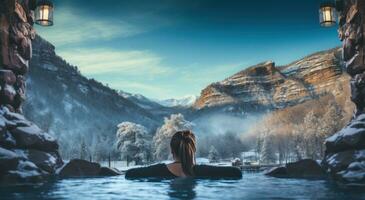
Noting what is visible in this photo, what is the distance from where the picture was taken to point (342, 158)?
15.2 metres

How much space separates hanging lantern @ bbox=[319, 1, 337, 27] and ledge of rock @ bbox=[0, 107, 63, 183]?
1373 centimetres

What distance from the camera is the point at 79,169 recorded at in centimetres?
2064

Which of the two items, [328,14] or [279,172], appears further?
[279,172]

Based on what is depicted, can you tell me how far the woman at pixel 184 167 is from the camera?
648 inches

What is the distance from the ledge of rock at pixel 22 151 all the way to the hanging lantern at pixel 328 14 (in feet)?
45.0

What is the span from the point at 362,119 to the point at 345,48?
4485 mm

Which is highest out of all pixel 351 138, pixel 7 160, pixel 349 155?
pixel 351 138

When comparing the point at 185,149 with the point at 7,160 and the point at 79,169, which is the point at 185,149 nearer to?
the point at 7,160

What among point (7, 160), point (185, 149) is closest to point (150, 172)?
point (185, 149)

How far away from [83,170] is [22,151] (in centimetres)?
460

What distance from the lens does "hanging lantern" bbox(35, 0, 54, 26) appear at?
19016mm

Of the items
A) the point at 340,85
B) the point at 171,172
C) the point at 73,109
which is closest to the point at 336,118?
the point at 171,172

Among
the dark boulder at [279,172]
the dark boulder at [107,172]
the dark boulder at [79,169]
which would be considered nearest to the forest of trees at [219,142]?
the dark boulder at [107,172]

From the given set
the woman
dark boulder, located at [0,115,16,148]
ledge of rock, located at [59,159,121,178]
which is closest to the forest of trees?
ledge of rock, located at [59,159,121,178]
